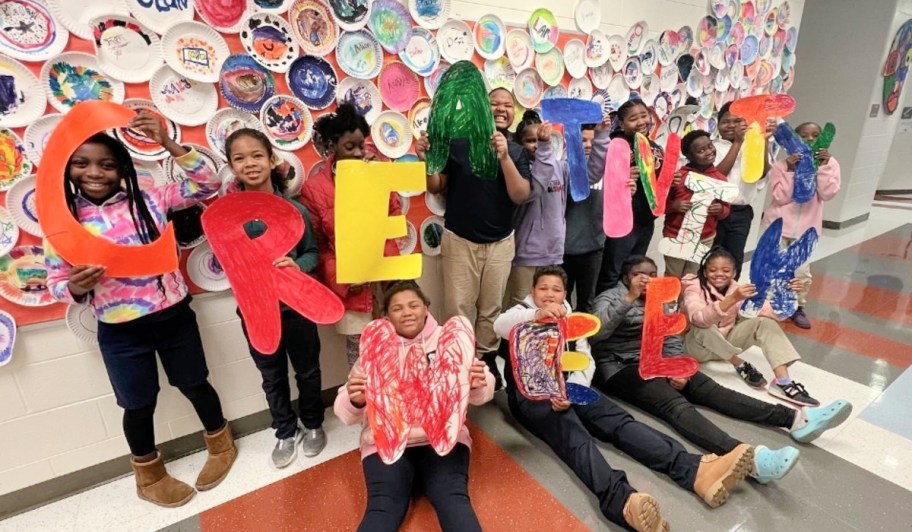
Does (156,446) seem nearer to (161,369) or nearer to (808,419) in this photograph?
(161,369)

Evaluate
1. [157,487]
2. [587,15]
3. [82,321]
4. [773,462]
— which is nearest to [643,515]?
[773,462]

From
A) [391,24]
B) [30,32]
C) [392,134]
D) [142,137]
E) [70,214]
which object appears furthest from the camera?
[392,134]

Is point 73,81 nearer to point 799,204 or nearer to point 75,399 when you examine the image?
point 75,399

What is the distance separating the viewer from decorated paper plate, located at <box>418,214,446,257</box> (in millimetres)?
2109

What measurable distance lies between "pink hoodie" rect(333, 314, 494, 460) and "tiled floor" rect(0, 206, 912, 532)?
0.78 feet

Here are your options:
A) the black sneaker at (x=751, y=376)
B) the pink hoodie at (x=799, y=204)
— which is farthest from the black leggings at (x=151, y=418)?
the pink hoodie at (x=799, y=204)

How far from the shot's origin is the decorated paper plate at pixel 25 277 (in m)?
1.36

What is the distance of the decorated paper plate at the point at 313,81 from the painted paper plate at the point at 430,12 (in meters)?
0.43

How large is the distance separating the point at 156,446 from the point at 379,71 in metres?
1.70

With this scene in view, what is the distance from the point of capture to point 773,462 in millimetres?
1441

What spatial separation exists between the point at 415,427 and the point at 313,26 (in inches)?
57.4

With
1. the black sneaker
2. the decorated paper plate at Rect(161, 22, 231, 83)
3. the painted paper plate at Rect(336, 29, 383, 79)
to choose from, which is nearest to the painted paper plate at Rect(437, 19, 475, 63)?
the painted paper plate at Rect(336, 29, 383, 79)

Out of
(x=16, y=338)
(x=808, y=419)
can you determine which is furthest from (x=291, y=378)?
(x=808, y=419)

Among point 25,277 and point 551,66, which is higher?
point 551,66
